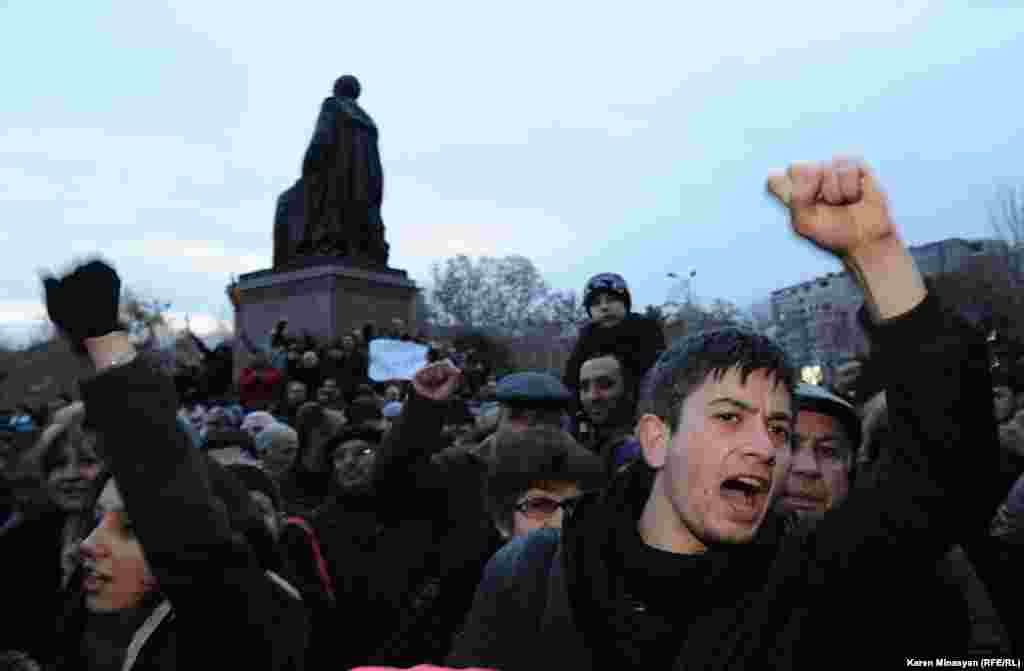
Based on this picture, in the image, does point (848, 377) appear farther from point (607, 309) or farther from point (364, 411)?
point (364, 411)

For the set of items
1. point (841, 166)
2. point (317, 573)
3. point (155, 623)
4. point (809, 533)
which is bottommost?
point (317, 573)

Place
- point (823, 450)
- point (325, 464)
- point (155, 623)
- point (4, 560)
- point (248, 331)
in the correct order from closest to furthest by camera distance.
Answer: point (155, 623) → point (823, 450) → point (4, 560) → point (325, 464) → point (248, 331)

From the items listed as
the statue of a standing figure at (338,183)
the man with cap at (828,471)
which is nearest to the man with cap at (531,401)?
the man with cap at (828,471)

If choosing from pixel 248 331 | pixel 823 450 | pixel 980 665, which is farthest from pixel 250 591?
pixel 248 331

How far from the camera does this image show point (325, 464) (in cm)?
532

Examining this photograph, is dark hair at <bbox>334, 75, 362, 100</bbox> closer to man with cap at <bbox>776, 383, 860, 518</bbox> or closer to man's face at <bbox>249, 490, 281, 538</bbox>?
man's face at <bbox>249, 490, 281, 538</bbox>

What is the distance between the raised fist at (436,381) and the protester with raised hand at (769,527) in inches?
65.2

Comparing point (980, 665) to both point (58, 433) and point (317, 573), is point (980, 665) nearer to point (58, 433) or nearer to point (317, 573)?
point (317, 573)

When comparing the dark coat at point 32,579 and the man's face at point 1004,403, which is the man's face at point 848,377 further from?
the dark coat at point 32,579

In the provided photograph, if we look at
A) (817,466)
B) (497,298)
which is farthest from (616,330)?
(497,298)

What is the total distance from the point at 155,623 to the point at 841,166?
1.77 m

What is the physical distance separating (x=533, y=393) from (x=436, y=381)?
1.04 m

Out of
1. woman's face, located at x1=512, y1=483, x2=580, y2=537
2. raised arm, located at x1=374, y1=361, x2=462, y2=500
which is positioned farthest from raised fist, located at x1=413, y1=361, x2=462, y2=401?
woman's face, located at x1=512, y1=483, x2=580, y2=537

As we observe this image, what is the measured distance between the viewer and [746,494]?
196 cm
